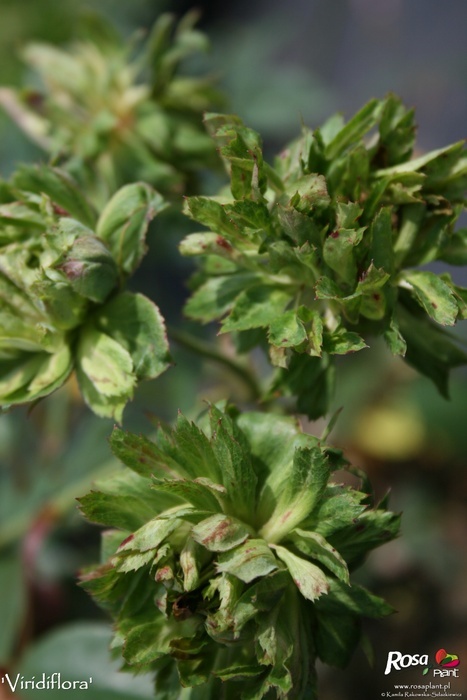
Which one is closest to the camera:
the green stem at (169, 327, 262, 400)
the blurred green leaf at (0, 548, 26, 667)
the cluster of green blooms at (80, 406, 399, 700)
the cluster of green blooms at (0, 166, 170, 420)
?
the cluster of green blooms at (80, 406, 399, 700)

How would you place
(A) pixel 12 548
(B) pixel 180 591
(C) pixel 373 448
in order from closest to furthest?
(B) pixel 180 591
(A) pixel 12 548
(C) pixel 373 448

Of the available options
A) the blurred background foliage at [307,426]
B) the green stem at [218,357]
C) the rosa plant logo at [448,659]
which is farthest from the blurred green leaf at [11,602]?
the rosa plant logo at [448,659]

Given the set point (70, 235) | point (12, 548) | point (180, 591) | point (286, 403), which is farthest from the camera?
point (12, 548)

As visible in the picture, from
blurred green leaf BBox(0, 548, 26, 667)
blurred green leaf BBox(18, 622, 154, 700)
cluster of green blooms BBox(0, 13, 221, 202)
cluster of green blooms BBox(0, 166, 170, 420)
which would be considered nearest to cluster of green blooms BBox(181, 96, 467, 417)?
cluster of green blooms BBox(0, 166, 170, 420)

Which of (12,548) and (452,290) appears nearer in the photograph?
(452,290)

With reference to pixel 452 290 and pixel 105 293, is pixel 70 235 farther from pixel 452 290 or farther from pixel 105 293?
pixel 452 290

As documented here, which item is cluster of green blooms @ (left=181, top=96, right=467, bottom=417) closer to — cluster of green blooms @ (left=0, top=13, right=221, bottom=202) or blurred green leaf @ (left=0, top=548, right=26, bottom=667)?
cluster of green blooms @ (left=0, top=13, right=221, bottom=202)

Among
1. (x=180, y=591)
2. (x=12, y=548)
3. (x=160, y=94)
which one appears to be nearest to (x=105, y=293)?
(x=180, y=591)
